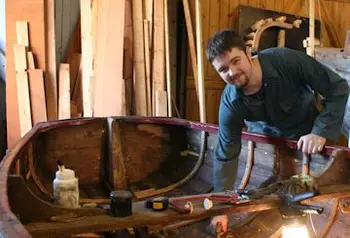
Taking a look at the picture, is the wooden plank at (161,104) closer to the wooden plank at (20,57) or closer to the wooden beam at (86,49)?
the wooden beam at (86,49)

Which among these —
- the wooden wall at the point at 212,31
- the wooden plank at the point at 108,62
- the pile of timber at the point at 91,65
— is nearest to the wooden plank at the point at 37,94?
the pile of timber at the point at 91,65

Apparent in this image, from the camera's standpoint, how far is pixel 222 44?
2014 millimetres

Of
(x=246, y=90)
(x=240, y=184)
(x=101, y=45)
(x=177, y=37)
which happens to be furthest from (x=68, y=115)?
(x=246, y=90)

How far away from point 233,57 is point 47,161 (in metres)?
1.65

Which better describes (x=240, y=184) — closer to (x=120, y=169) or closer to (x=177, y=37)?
(x=120, y=169)

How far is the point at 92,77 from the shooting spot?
13.3 ft

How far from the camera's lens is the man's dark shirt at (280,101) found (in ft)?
7.20

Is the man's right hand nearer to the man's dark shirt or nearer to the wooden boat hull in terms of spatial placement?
the wooden boat hull

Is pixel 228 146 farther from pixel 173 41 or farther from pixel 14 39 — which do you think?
pixel 173 41

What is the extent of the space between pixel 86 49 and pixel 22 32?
580mm

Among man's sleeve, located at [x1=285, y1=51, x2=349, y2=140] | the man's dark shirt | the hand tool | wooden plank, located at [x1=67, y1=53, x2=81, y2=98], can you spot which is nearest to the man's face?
the man's dark shirt

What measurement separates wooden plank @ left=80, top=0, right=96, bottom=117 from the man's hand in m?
2.42

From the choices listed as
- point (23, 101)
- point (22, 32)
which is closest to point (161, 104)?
point (23, 101)

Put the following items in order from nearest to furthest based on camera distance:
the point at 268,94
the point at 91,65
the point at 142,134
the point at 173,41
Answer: the point at 268,94, the point at 142,134, the point at 91,65, the point at 173,41
